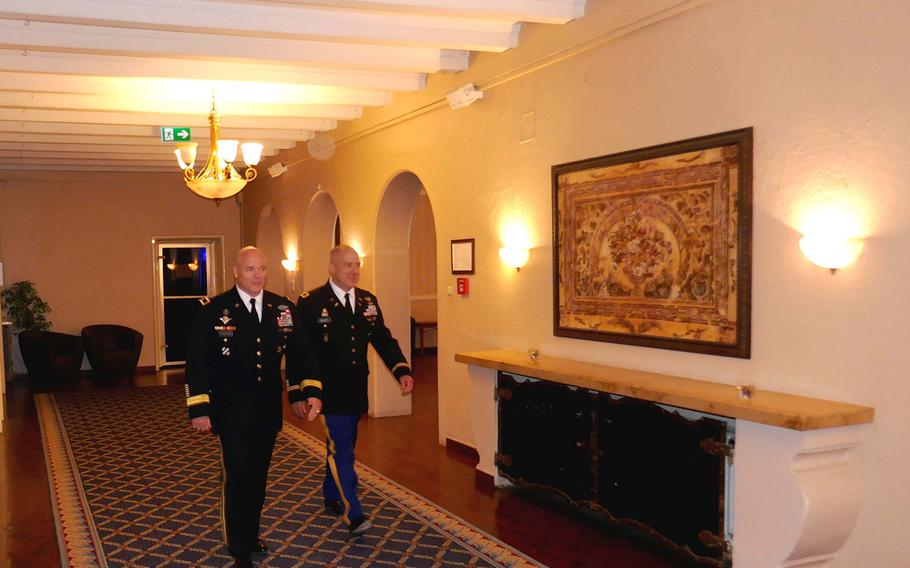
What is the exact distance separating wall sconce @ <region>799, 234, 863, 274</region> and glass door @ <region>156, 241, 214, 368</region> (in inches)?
456

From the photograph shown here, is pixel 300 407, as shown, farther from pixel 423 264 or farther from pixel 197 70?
pixel 423 264

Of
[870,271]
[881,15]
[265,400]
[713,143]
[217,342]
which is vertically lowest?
[265,400]

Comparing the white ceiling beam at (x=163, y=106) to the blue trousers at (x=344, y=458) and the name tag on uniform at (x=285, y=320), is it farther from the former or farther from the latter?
the blue trousers at (x=344, y=458)

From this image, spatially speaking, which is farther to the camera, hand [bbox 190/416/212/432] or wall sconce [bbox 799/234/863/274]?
hand [bbox 190/416/212/432]

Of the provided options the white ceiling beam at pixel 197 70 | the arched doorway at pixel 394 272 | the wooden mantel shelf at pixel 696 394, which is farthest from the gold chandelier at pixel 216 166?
the wooden mantel shelf at pixel 696 394

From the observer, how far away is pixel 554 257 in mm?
5816

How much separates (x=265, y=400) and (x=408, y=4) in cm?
252

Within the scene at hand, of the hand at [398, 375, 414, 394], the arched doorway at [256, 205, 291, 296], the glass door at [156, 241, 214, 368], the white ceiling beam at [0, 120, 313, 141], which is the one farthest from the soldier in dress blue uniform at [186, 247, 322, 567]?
the glass door at [156, 241, 214, 368]

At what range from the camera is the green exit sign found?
8.84 meters

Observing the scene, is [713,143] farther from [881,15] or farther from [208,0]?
[208,0]

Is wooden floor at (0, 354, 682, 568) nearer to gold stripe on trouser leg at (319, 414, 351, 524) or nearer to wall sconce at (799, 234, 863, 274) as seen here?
gold stripe on trouser leg at (319, 414, 351, 524)

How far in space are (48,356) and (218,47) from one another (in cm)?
758

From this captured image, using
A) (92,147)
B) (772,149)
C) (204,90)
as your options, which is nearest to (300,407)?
(772,149)

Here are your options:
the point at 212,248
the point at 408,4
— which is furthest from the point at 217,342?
the point at 212,248
